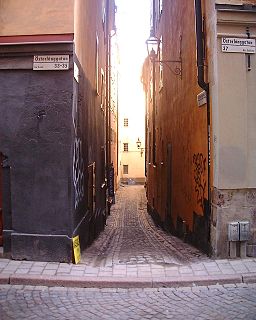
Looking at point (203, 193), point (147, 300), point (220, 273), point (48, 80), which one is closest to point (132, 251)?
point (203, 193)

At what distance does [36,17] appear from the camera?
741cm

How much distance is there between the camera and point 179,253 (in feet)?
27.3

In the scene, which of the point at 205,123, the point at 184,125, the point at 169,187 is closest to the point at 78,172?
the point at 205,123

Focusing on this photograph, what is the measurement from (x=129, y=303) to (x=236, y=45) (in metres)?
4.45

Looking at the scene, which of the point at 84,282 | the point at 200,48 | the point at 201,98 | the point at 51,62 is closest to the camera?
the point at 84,282

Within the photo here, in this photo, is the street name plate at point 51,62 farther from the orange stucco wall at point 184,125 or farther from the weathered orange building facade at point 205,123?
the orange stucco wall at point 184,125

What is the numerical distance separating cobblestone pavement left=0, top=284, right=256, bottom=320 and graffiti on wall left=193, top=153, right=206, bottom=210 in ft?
8.02

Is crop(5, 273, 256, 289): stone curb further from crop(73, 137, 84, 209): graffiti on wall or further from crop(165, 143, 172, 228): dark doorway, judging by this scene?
crop(165, 143, 172, 228): dark doorway

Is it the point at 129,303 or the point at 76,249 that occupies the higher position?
the point at 76,249

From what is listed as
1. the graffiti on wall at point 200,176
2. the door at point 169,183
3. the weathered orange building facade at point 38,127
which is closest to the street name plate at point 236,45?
the graffiti on wall at point 200,176

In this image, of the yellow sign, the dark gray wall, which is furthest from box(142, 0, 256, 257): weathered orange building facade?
the dark gray wall

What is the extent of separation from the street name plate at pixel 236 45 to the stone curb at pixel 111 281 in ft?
11.9

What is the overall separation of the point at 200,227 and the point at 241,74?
299 centimetres

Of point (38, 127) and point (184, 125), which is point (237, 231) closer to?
point (38, 127)
